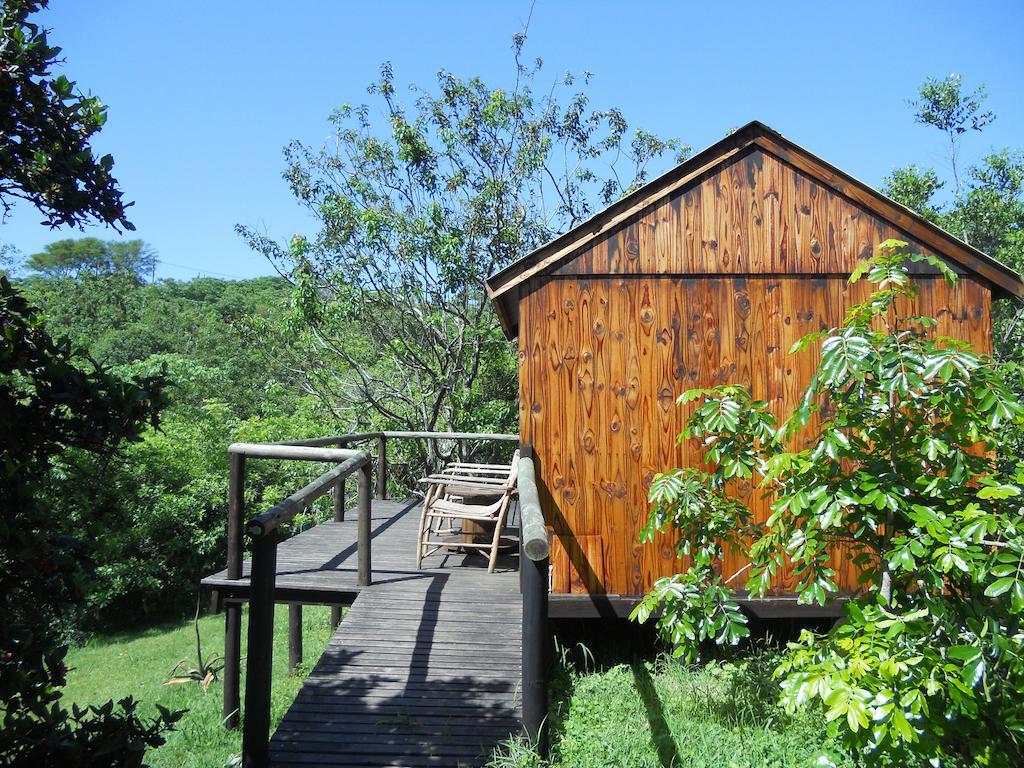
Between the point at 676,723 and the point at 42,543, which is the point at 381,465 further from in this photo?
the point at 42,543

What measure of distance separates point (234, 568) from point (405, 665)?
181cm

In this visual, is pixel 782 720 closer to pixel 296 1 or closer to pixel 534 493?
pixel 534 493

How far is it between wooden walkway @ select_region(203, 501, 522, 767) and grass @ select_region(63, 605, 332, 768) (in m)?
1.58

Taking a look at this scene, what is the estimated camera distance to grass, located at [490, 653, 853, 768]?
11.8ft

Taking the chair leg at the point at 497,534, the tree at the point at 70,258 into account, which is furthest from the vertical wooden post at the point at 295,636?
the tree at the point at 70,258

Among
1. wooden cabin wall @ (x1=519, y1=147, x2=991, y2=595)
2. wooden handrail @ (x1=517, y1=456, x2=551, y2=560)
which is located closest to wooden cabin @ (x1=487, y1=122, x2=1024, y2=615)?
wooden cabin wall @ (x1=519, y1=147, x2=991, y2=595)

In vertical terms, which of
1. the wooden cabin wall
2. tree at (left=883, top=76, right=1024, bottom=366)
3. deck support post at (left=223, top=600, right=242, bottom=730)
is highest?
tree at (left=883, top=76, right=1024, bottom=366)

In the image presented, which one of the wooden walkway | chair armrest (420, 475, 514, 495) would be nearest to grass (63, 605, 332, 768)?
the wooden walkway

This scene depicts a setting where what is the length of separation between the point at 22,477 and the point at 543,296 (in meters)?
3.94

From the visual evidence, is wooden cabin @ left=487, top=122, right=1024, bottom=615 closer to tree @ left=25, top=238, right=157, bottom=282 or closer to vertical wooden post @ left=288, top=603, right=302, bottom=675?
vertical wooden post @ left=288, top=603, right=302, bottom=675

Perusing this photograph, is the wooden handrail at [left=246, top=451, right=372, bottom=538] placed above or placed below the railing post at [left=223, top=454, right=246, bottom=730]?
above

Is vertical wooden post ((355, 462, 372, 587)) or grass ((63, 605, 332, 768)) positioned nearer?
vertical wooden post ((355, 462, 372, 587))

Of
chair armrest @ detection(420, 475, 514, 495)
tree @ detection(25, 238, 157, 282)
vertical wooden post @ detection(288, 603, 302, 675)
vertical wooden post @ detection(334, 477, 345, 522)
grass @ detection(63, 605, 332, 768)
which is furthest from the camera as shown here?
tree @ detection(25, 238, 157, 282)

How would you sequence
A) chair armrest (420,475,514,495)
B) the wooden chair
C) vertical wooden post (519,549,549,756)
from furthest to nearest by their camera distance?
chair armrest (420,475,514,495)
the wooden chair
vertical wooden post (519,549,549,756)
